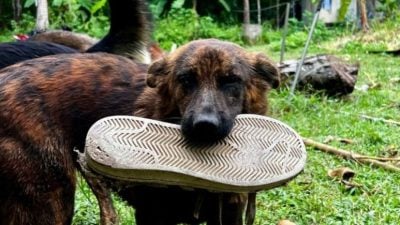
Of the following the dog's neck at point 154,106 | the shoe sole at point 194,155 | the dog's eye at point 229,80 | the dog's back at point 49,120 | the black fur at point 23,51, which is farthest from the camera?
the black fur at point 23,51

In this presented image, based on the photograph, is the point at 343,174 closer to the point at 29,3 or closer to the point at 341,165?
the point at 341,165

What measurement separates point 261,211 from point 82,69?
1.85 meters

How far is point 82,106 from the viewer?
152 inches

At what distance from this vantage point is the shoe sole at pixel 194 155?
311cm

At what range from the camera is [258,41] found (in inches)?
712

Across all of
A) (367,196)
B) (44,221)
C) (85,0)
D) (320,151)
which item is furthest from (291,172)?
(85,0)

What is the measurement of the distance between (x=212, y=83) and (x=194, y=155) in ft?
1.23

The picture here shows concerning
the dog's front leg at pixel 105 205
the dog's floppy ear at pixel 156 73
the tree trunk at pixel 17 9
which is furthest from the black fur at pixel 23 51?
the tree trunk at pixel 17 9

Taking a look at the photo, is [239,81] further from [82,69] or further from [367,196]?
[367,196]

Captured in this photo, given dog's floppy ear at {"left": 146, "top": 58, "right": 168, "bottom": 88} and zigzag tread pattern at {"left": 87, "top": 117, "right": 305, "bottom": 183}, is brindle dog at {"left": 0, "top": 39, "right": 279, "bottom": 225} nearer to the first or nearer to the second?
dog's floppy ear at {"left": 146, "top": 58, "right": 168, "bottom": 88}

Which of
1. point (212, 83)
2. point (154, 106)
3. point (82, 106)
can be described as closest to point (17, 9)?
point (82, 106)

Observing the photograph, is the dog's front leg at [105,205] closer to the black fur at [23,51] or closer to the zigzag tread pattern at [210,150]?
the black fur at [23,51]

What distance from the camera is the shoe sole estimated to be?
3.11 metres

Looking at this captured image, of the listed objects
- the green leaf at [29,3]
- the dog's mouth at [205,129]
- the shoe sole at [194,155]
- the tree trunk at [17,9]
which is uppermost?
the dog's mouth at [205,129]
